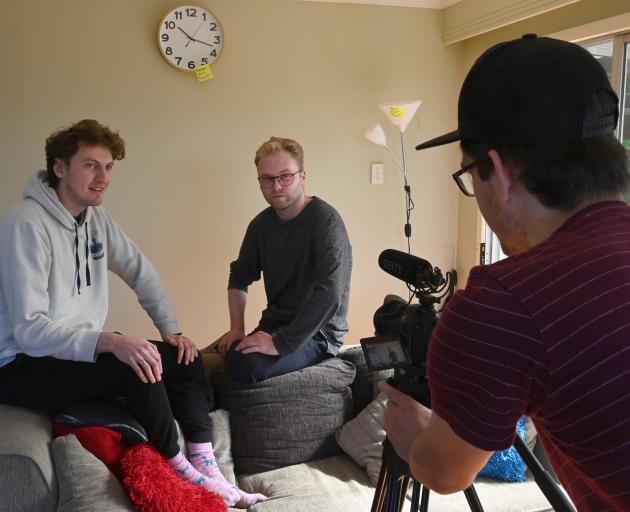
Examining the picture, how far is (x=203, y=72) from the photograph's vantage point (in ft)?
9.58

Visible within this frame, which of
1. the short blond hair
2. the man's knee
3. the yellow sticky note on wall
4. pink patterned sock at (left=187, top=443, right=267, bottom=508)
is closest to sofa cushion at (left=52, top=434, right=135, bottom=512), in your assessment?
pink patterned sock at (left=187, top=443, right=267, bottom=508)

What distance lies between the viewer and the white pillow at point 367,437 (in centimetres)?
184

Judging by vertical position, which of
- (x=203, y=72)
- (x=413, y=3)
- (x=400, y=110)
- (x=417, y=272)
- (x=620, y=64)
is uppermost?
(x=413, y=3)

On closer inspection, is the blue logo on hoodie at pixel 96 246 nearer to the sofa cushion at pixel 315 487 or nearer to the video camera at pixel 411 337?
the sofa cushion at pixel 315 487

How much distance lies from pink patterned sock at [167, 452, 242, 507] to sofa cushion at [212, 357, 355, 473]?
0.20 metres

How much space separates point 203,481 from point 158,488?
0.26 metres

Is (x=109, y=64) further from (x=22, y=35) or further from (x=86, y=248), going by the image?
(x=86, y=248)

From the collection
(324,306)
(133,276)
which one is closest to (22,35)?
(133,276)

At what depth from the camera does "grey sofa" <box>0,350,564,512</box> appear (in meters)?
1.36

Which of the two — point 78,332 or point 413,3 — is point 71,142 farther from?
point 413,3

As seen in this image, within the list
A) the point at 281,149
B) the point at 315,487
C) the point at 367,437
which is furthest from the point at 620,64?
the point at 315,487

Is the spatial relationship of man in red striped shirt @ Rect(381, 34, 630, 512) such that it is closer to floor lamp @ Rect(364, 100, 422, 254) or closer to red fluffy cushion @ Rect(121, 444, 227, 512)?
red fluffy cushion @ Rect(121, 444, 227, 512)

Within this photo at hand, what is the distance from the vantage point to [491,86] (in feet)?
2.17

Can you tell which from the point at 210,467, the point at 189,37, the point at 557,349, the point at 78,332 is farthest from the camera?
the point at 189,37
